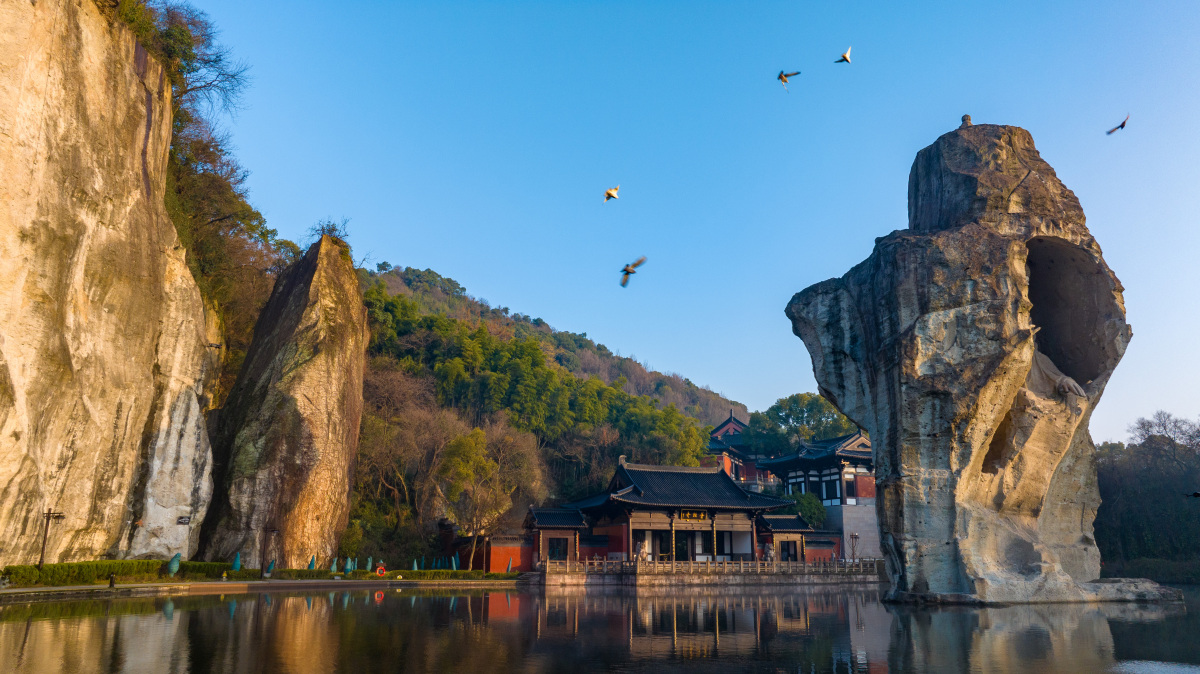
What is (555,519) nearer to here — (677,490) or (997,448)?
(677,490)

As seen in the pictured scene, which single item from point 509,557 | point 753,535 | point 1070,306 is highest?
point 1070,306

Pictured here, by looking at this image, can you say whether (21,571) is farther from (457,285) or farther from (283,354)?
(457,285)

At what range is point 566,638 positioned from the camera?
13.8 metres

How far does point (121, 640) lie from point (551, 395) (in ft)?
134

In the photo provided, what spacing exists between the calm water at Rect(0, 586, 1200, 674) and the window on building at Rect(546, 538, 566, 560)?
1558 centimetres

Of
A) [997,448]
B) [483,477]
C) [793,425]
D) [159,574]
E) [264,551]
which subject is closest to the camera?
[159,574]

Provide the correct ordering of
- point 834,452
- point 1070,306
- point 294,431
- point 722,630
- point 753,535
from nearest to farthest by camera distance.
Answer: point 722,630 < point 1070,306 < point 294,431 < point 753,535 < point 834,452

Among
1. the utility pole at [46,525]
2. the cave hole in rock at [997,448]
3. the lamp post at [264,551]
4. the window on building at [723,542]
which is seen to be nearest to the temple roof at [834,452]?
the window on building at [723,542]

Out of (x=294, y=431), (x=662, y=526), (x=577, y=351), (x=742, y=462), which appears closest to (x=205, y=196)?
(x=294, y=431)

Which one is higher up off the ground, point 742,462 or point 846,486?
point 742,462

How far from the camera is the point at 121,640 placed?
11289 mm

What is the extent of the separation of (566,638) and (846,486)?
35.6 meters

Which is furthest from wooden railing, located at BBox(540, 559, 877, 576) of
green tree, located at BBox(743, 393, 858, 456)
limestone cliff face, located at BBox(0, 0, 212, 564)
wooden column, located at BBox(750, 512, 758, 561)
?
green tree, located at BBox(743, 393, 858, 456)

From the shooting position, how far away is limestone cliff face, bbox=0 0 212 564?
18422mm
